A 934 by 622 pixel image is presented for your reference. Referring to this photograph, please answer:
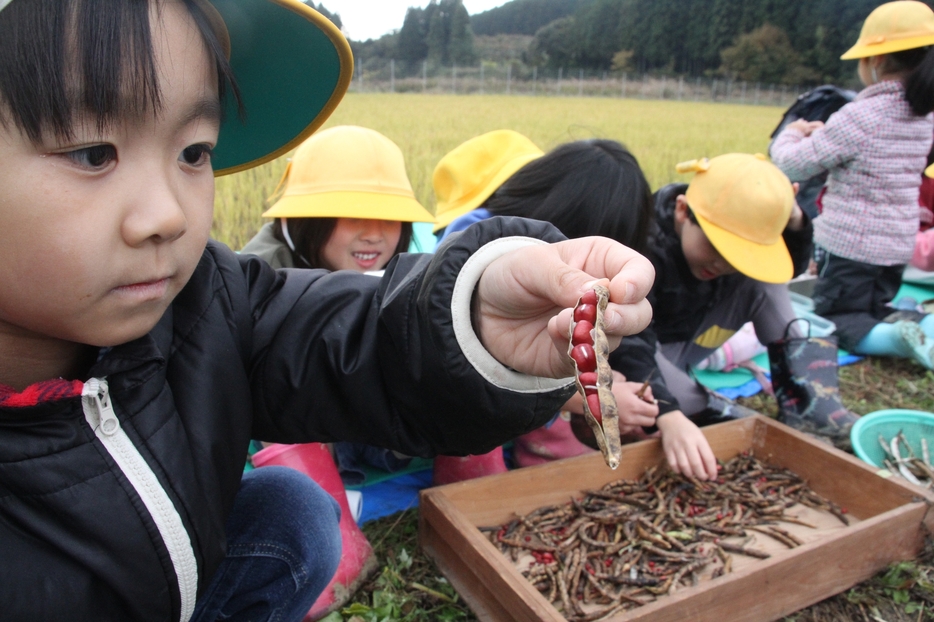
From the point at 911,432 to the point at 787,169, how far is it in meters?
2.48

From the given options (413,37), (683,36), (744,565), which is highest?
(683,36)

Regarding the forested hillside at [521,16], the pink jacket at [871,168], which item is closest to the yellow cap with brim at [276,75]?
the pink jacket at [871,168]

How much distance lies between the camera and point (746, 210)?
9.18 feet

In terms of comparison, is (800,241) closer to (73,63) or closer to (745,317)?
(745,317)

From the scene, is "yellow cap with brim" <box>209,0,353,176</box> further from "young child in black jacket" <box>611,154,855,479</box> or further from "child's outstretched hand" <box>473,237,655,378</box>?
"young child in black jacket" <box>611,154,855,479</box>

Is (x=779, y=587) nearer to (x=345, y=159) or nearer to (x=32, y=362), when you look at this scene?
(x=32, y=362)

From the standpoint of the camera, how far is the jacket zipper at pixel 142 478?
3.44ft

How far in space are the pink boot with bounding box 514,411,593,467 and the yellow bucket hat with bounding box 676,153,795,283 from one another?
95 cm

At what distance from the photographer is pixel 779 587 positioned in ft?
6.14

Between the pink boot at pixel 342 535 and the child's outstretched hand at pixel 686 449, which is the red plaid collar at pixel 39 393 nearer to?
the pink boot at pixel 342 535

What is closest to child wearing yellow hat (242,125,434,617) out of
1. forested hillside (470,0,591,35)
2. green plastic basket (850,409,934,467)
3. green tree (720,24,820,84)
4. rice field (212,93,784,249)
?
rice field (212,93,784,249)

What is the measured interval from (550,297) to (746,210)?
2082 millimetres

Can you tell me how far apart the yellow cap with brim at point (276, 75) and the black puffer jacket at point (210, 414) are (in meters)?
0.24

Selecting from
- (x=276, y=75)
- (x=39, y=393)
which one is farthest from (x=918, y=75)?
(x=39, y=393)
